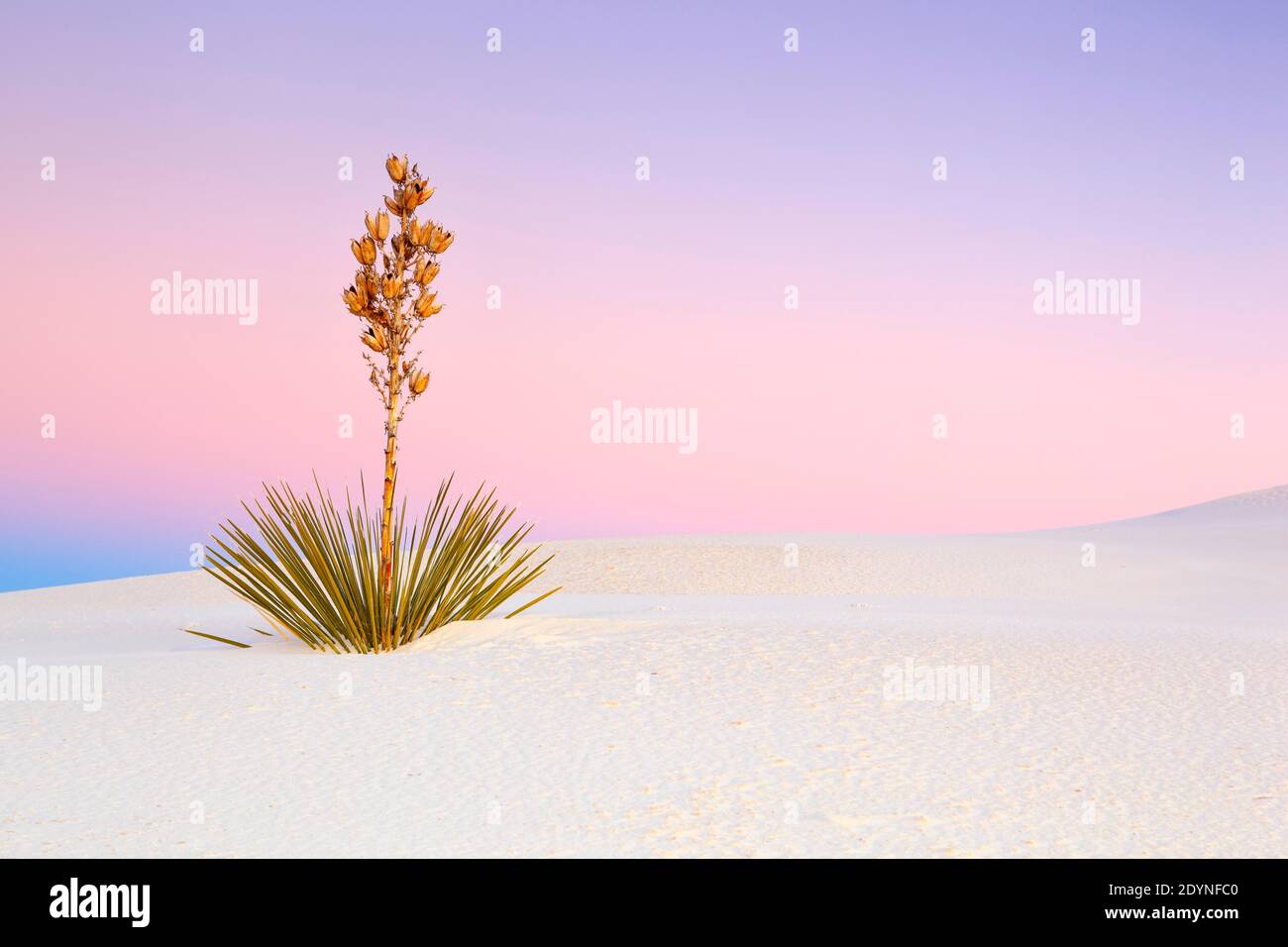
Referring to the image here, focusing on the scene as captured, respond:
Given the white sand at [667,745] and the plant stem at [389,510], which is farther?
the plant stem at [389,510]

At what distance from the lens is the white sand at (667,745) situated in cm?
462

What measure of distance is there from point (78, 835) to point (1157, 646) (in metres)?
7.80

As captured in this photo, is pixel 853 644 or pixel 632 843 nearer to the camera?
pixel 632 843

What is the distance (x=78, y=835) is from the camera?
184 inches

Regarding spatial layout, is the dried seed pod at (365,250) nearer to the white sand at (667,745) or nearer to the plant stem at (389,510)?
the plant stem at (389,510)

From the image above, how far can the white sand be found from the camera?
4.62 meters

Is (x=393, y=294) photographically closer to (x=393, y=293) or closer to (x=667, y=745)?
(x=393, y=293)

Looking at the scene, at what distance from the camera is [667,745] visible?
5672 mm

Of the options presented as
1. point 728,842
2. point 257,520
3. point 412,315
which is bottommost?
point 728,842

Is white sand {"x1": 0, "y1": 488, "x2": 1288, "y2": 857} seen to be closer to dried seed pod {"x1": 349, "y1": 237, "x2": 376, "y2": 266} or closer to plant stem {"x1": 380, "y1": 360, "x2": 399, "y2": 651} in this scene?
plant stem {"x1": 380, "y1": 360, "x2": 399, "y2": 651}

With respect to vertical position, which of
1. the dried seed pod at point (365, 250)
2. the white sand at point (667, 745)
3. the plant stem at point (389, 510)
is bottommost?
the white sand at point (667, 745)

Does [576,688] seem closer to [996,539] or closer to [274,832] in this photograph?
[274,832]

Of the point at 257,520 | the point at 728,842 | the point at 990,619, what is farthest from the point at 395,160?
the point at 990,619

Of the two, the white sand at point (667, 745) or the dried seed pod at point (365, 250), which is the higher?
the dried seed pod at point (365, 250)
